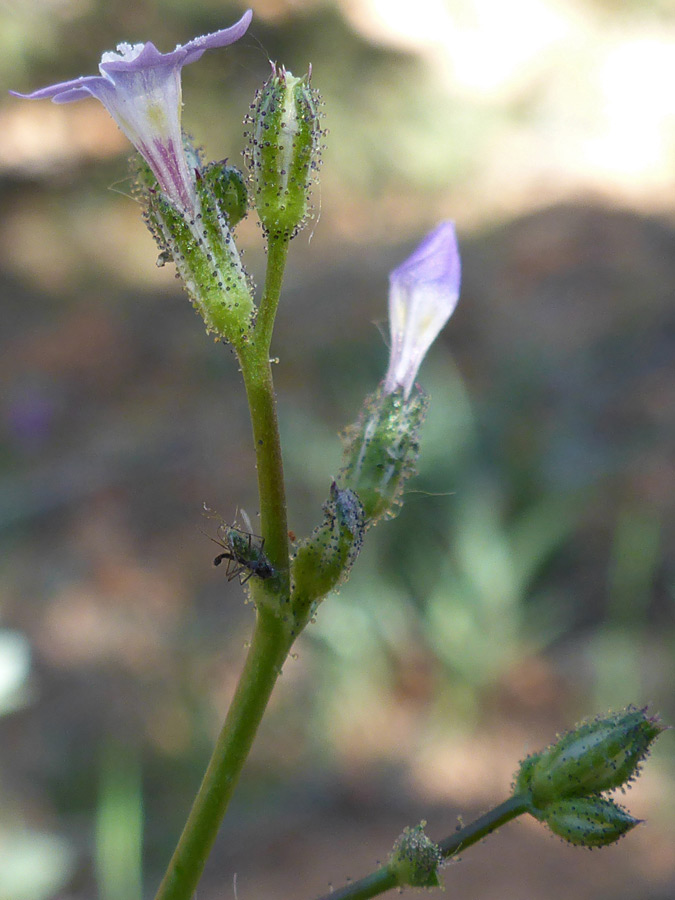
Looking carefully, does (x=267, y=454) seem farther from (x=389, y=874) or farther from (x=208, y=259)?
(x=389, y=874)

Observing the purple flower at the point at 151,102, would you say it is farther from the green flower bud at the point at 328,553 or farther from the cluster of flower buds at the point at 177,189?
the green flower bud at the point at 328,553

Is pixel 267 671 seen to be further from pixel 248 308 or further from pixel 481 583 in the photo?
pixel 481 583

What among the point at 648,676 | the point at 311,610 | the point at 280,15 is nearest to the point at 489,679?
the point at 648,676

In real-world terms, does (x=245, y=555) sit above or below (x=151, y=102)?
below

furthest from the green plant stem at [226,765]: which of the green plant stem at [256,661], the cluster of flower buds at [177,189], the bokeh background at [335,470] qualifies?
the bokeh background at [335,470]

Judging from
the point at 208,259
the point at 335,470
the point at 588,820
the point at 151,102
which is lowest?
the point at 588,820

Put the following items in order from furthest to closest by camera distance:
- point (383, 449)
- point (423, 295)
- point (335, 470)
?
point (335, 470) → point (423, 295) → point (383, 449)

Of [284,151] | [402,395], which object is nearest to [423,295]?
[402,395]
